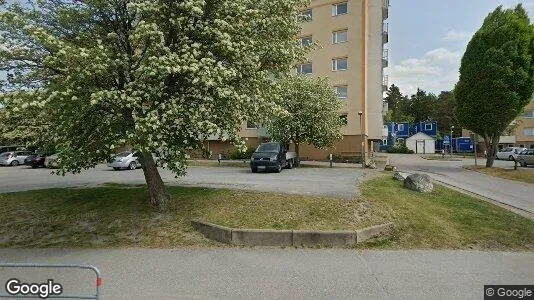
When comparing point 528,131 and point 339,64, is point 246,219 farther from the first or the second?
point 528,131

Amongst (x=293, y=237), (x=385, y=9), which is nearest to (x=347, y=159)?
(x=385, y=9)

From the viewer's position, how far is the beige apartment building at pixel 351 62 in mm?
34062

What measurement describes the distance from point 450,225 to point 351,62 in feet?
93.1

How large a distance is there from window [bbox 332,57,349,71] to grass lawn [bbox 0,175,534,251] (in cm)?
2601

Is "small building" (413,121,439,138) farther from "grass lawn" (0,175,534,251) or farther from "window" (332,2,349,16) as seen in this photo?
"grass lawn" (0,175,534,251)

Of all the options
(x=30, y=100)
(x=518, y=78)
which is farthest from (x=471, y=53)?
(x=30, y=100)

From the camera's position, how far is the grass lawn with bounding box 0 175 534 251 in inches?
301

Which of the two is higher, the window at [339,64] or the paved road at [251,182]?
the window at [339,64]

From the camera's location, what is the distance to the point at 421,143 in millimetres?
68438

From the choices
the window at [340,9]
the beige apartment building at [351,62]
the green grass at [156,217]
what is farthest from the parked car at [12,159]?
the window at [340,9]

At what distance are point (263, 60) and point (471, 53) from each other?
23.0 m

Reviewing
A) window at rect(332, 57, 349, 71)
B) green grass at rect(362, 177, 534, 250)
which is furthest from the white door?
green grass at rect(362, 177, 534, 250)

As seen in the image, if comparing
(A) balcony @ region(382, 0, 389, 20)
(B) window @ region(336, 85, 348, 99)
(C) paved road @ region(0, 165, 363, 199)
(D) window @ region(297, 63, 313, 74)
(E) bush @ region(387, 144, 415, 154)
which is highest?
(A) balcony @ region(382, 0, 389, 20)

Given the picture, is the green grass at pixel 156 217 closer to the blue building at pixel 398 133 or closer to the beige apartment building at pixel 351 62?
the beige apartment building at pixel 351 62
